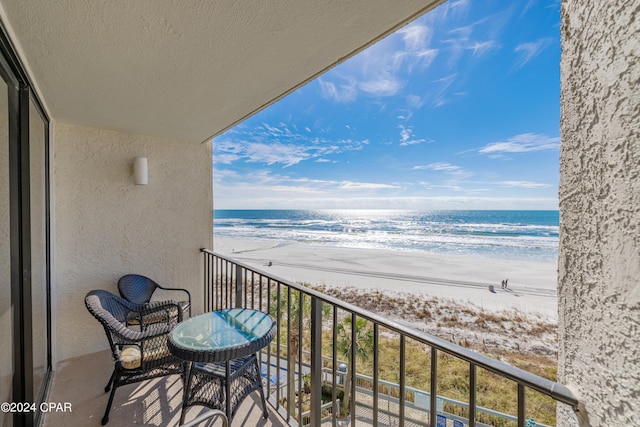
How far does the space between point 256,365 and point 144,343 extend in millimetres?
803

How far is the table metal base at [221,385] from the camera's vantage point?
64.1 inches

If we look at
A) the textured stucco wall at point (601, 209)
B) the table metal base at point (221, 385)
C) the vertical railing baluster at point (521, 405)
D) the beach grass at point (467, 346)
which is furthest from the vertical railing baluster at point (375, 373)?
the beach grass at point (467, 346)

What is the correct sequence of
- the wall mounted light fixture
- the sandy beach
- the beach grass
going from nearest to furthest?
the wall mounted light fixture < the beach grass < the sandy beach

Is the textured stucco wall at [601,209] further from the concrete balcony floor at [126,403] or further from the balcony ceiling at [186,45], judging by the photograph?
the concrete balcony floor at [126,403]

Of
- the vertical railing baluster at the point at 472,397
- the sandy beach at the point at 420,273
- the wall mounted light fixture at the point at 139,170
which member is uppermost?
the wall mounted light fixture at the point at 139,170

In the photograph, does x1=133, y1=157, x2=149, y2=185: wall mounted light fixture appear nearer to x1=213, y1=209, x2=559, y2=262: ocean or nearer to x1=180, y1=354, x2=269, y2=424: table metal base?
x1=180, y1=354, x2=269, y2=424: table metal base

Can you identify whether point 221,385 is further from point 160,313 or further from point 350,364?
point 160,313

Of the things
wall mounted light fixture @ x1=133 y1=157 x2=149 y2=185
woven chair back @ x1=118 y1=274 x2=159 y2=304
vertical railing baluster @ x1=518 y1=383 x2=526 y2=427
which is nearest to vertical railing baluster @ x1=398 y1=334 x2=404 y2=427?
vertical railing baluster @ x1=518 y1=383 x2=526 y2=427

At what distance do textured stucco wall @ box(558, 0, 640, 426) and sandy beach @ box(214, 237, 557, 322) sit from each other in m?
9.91

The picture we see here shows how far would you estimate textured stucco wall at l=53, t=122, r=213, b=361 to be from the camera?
258 cm

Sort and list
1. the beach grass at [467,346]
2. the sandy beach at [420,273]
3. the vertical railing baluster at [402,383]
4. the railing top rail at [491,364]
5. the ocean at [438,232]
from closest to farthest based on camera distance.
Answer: the railing top rail at [491,364] → the vertical railing baluster at [402,383] → the beach grass at [467,346] → the sandy beach at [420,273] → the ocean at [438,232]

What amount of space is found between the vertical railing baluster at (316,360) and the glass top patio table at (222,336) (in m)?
0.30

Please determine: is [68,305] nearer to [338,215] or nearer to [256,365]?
[256,365]

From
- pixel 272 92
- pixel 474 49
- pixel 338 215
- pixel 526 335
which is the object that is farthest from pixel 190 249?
pixel 338 215
